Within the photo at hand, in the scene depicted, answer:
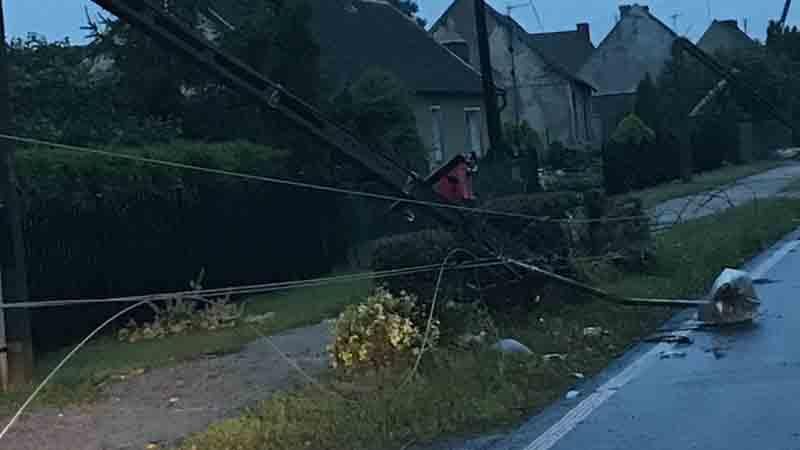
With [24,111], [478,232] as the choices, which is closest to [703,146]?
[24,111]

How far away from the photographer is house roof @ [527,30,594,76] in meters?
86.4

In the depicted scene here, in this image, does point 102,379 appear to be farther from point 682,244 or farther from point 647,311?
point 682,244

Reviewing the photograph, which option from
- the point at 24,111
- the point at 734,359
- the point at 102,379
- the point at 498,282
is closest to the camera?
the point at 734,359

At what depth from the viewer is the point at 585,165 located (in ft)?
156

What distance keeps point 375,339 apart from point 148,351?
411 centimetres

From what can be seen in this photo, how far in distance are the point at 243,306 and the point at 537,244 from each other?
4349mm

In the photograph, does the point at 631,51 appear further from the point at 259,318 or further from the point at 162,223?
Answer: the point at 259,318

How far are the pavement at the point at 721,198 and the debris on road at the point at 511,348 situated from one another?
13.7 meters

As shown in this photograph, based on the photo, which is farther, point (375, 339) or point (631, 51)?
point (631, 51)

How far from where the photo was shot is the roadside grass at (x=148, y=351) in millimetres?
10953

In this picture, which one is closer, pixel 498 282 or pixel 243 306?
pixel 498 282

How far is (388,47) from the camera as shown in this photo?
3872 cm

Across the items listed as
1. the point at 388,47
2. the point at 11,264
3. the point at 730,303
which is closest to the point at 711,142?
the point at 388,47

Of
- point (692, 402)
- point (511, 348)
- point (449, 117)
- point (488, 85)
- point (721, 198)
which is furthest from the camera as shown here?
point (449, 117)
